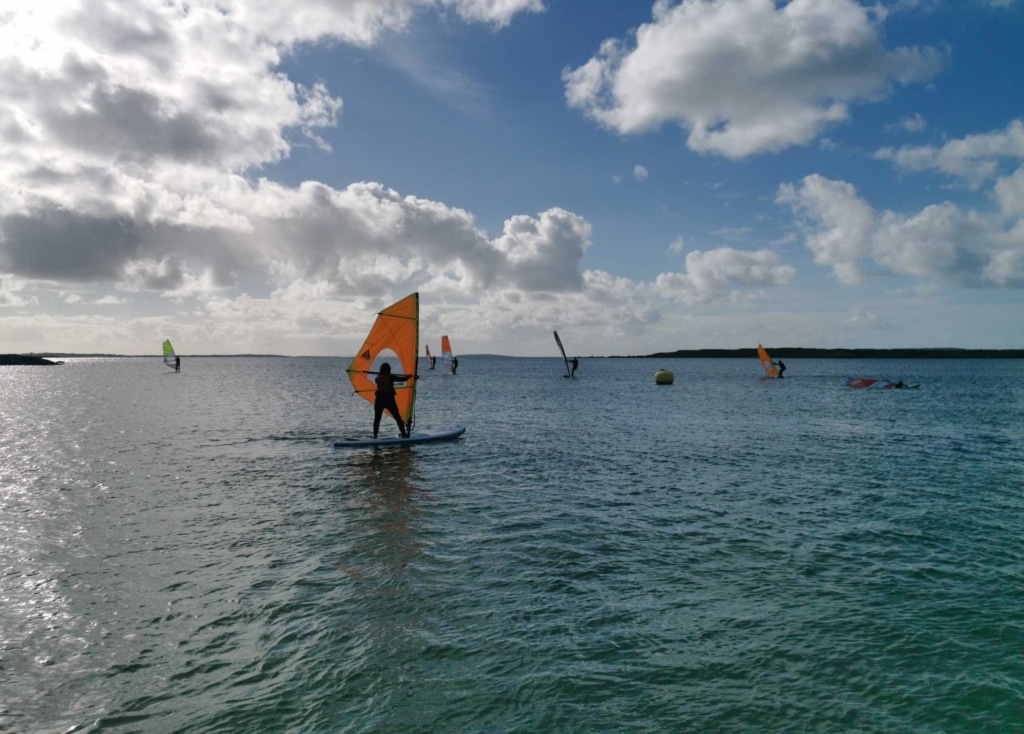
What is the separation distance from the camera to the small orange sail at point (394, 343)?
24453 millimetres

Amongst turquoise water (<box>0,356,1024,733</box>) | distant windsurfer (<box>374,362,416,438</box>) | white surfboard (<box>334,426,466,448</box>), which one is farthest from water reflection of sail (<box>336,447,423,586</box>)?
distant windsurfer (<box>374,362,416,438</box>)

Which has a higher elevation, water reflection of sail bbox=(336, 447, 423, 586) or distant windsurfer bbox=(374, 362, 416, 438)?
distant windsurfer bbox=(374, 362, 416, 438)

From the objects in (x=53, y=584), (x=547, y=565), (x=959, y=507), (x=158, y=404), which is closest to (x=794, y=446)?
(x=959, y=507)

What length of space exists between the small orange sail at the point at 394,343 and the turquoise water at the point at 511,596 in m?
4.37

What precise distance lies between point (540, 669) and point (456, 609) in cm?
209

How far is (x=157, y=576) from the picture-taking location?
1036 cm

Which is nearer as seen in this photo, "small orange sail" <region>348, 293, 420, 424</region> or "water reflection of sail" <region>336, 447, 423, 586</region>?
"water reflection of sail" <region>336, 447, 423, 586</region>

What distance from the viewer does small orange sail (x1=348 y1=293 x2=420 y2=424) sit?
24453mm

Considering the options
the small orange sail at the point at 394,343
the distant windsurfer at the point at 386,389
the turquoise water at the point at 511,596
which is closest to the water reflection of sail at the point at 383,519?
the turquoise water at the point at 511,596

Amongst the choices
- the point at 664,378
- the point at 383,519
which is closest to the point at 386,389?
the point at 383,519

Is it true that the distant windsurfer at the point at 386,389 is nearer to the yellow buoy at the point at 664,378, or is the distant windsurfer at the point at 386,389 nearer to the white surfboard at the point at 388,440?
the white surfboard at the point at 388,440

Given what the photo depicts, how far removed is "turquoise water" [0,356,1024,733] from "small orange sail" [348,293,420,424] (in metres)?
4.37

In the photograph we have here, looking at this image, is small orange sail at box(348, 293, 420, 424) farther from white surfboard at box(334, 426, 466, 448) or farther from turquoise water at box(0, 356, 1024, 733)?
turquoise water at box(0, 356, 1024, 733)

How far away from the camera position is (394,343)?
25.1 m
